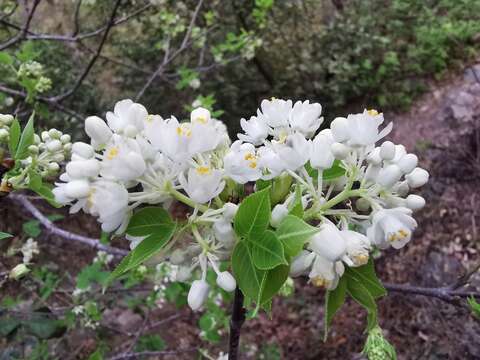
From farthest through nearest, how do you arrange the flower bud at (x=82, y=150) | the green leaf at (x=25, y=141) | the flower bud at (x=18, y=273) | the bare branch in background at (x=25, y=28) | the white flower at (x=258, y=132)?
the bare branch in background at (x=25, y=28)
the flower bud at (x=18, y=273)
the green leaf at (x=25, y=141)
the white flower at (x=258, y=132)
the flower bud at (x=82, y=150)

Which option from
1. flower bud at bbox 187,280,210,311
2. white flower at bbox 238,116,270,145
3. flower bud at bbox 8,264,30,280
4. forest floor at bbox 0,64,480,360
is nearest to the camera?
flower bud at bbox 187,280,210,311

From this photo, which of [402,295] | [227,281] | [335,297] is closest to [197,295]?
[227,281]

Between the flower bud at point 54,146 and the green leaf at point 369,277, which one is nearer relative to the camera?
the green leaf at point 369,277

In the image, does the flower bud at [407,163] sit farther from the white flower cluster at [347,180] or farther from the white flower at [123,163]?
the white flower at [123,163]

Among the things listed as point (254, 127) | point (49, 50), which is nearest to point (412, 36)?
point (49, 50)

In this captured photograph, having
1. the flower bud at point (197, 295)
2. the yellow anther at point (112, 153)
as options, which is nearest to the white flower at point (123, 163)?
the yellow anther at point (112, 153)

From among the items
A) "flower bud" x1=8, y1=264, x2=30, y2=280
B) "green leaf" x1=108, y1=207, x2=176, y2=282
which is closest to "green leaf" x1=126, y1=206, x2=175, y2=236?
"green leaf" x1=108, y1=207, x2=176, y2=282

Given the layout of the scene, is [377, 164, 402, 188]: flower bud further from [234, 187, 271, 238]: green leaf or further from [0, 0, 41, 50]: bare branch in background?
[0, 0, 41, 50]: bare branch in background
